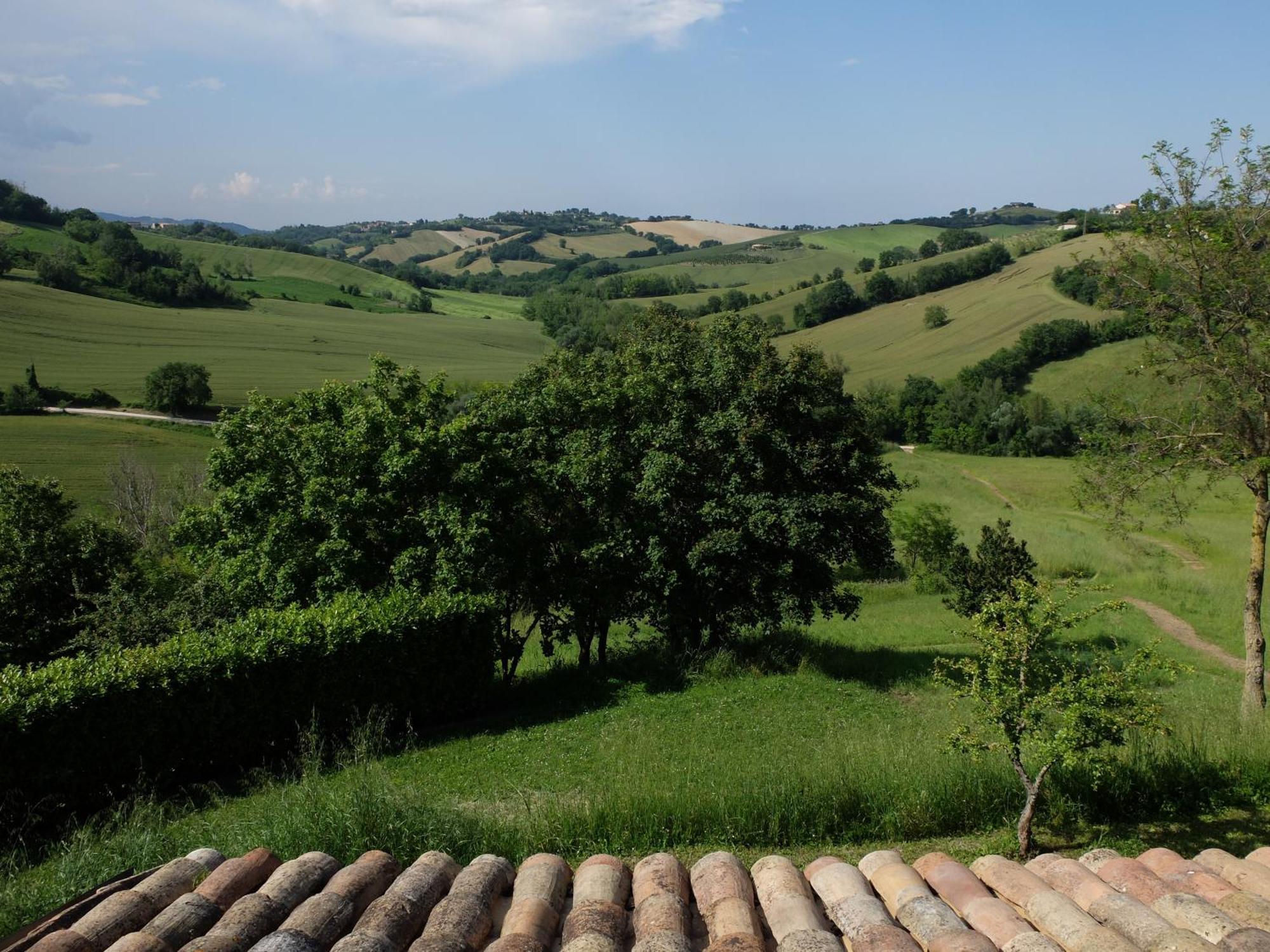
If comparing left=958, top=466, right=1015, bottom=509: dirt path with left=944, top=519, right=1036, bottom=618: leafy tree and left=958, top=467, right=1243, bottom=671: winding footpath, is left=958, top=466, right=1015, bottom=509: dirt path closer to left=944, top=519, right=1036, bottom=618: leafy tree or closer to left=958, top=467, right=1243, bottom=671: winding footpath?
left=958, top=467, right=1243, bottom=671: winding footpath

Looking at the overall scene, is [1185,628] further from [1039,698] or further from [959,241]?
[959,241]

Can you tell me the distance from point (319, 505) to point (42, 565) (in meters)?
7.65

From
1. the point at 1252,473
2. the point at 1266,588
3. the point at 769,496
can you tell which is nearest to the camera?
the point at 1252,473

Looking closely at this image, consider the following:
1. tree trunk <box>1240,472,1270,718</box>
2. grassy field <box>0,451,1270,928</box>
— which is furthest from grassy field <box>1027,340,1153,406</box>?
tree trunk <box>1240,472,1270,718</box>

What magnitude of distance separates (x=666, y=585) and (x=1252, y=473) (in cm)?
1188

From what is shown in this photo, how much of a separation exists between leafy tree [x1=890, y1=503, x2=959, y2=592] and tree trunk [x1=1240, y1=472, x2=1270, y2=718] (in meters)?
18.0

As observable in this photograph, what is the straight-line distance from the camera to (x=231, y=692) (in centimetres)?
1492

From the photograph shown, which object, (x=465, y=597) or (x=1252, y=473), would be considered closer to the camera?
(x=1252, y=473)

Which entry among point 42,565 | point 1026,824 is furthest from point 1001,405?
point 1026,824

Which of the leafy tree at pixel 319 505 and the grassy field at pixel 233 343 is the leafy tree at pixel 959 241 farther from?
the leafy tree at pixel 319 505

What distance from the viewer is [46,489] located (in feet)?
74.7

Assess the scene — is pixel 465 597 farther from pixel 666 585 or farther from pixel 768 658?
pixel 768 658

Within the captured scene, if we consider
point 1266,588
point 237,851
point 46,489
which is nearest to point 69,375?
point 46,489

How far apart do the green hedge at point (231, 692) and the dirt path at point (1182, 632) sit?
1855cm
